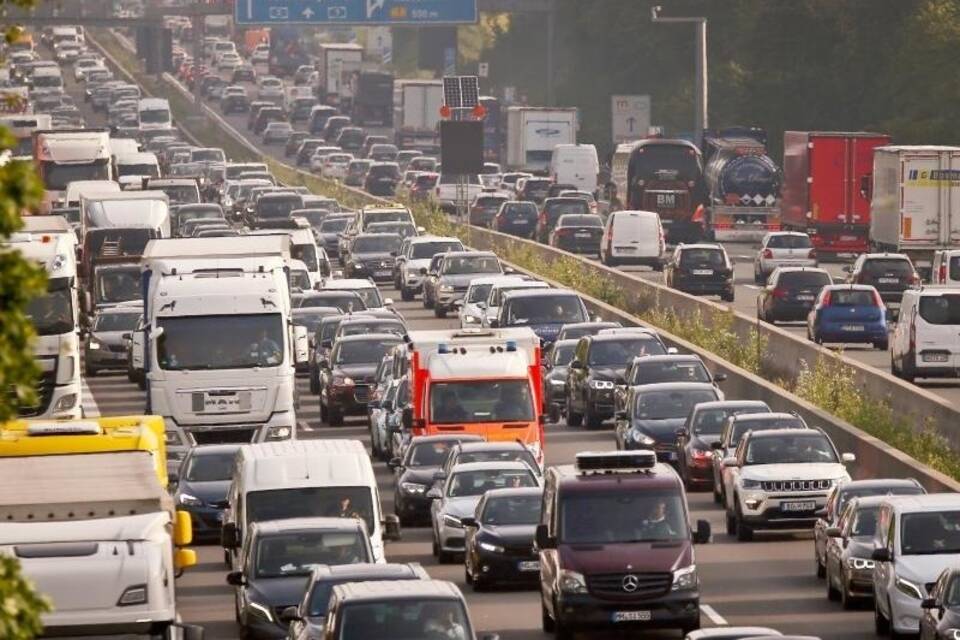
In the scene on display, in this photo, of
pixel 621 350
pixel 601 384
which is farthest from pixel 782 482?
pixel 621 350

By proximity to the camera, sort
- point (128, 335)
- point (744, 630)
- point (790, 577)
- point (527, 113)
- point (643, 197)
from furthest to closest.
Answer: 1. point (527, 113)
2. point (643, 197)
3. point (128, 335)
4. point (790, 577)
5. point (744, 630)

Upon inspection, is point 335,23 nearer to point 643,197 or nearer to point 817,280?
point 643,197

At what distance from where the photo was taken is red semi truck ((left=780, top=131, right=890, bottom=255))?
79.8 meters

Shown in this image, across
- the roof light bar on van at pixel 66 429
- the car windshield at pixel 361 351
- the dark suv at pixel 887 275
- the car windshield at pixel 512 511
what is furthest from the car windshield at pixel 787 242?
the roof light bar on van at pixel 66 429

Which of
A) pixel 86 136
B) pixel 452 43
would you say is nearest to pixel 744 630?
pixel 86 136

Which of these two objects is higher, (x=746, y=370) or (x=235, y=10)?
(x=235, y=10)

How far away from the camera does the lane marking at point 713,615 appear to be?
90.3ft

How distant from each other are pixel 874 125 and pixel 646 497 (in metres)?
83.0

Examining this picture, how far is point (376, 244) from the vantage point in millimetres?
75688

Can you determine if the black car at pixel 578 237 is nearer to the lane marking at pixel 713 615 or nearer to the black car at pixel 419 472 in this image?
the black car at pixel 419 472

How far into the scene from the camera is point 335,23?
108 metres

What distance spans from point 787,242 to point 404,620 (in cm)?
5334

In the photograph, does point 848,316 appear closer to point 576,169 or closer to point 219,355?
point 219,355

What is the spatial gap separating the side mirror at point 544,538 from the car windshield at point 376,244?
49639 millimetres
